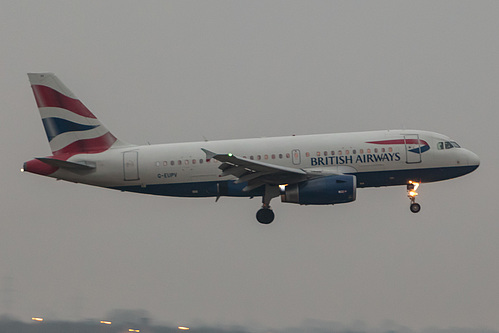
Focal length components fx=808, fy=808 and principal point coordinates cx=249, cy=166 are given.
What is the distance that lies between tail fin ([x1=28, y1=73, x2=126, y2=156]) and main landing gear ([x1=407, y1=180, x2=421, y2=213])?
1630 centimetres

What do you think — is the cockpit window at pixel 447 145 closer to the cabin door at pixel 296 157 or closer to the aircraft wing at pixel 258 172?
the aircraft wing at pixel 258 172

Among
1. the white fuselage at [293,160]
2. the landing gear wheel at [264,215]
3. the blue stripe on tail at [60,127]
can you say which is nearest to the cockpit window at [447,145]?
the white fuselage at [293,160]

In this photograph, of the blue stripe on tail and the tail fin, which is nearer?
the tail fin

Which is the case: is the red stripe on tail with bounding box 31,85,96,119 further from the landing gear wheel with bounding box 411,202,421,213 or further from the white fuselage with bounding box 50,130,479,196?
the landing gear wheel with bounding box 411,202,421,213

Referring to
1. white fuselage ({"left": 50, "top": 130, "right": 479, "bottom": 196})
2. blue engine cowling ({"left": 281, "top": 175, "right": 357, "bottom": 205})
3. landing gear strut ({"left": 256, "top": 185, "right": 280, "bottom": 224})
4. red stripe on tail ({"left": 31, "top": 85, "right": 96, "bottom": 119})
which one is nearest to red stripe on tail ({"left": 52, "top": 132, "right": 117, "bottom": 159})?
white fuselage ({"left": 50, "top": 130, "right": 479, "bottom": 196})

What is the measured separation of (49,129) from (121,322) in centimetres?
1585

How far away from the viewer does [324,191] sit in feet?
137

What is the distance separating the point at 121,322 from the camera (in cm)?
5506

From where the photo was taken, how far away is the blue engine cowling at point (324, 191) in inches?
1647

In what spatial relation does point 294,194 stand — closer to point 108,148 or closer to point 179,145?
point 179,145

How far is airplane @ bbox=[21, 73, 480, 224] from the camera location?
42500 millimetres

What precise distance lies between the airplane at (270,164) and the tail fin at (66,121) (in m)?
0.07

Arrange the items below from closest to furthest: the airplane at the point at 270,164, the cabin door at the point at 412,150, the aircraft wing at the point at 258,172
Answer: the aircraft wing at the point at 258,172
the airplane at the point at 270,164
the cabin door at the point at 412,150

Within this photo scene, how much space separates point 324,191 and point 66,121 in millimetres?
15398
